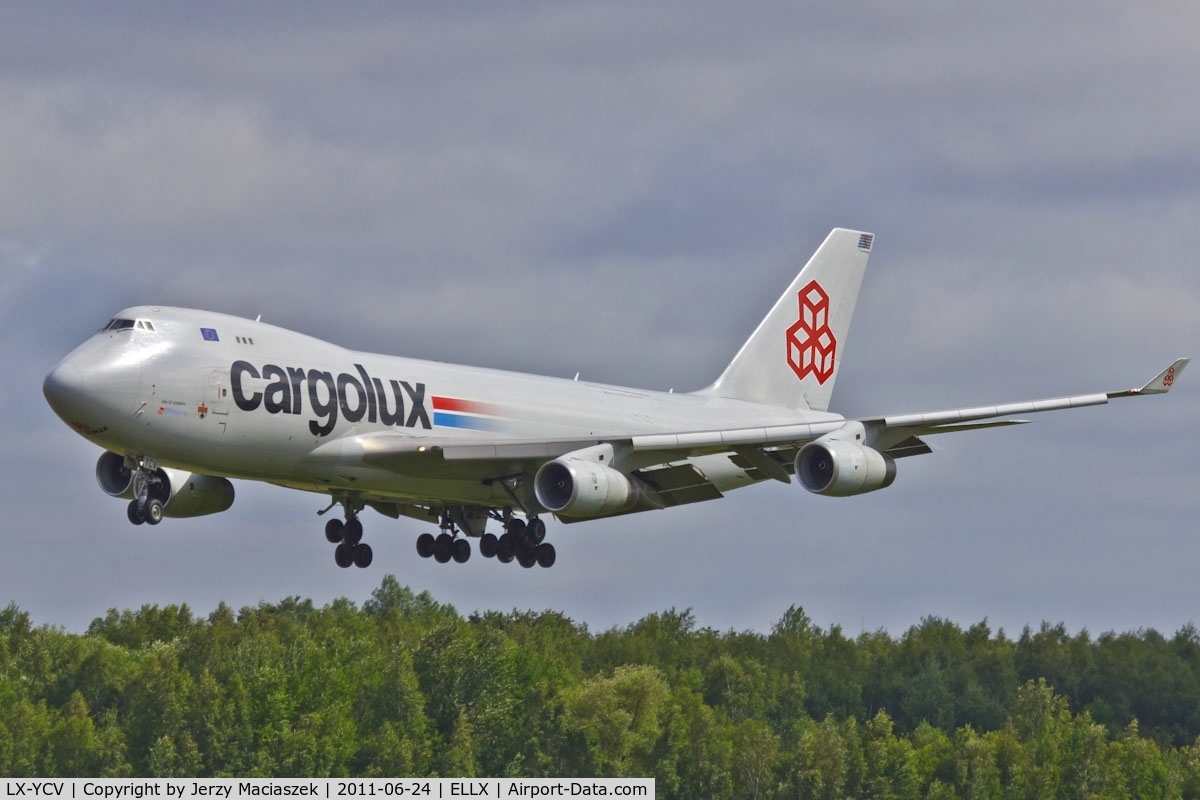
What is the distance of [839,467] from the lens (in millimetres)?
49906

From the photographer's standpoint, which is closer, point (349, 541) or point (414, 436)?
point (414, 436)

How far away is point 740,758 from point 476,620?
2090 cm

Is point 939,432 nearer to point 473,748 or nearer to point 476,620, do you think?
point 473,748

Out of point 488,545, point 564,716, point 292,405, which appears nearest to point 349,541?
point 488,545

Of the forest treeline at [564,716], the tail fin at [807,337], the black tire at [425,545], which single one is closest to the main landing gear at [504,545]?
→ the black tire at [425,545]

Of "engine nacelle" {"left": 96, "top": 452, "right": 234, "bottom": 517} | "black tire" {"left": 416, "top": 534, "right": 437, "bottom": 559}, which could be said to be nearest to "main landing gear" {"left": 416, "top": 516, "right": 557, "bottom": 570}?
"black tire" {"left": 416, "top": 534, "right": 437, "bottom": 559}

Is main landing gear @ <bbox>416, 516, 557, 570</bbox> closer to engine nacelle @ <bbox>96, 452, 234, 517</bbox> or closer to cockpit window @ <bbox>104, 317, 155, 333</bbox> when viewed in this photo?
engine nacelle @ <bbox>96, 452, 234, 517</bbox>

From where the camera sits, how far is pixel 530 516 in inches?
2109

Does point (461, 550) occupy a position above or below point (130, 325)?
below

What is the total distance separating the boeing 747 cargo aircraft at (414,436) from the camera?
46250mm

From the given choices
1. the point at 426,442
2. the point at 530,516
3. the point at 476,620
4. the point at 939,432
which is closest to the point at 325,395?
the point at 426,442

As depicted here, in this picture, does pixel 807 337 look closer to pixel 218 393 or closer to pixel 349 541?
pixel 349 541

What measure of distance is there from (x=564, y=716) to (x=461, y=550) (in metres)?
50.8

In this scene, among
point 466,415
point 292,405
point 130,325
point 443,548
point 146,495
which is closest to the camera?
point 130,325
